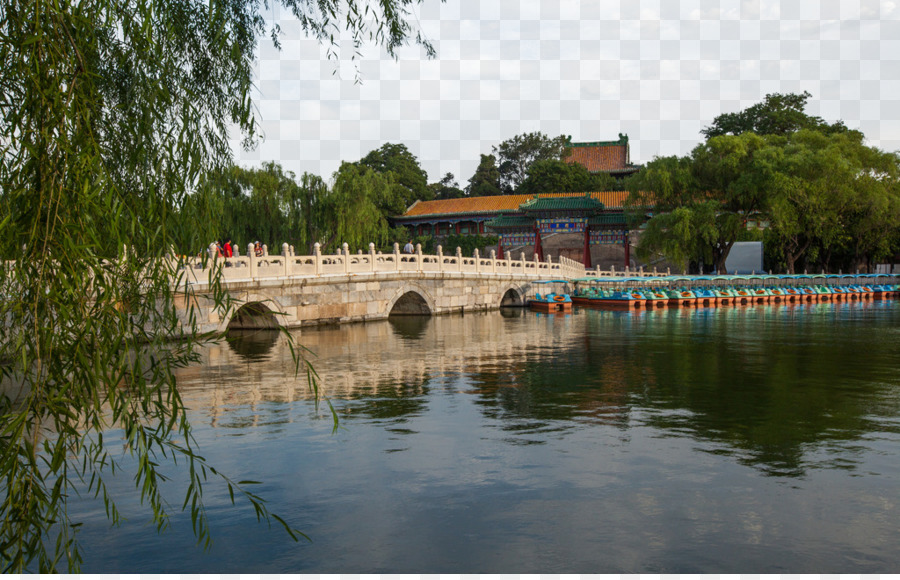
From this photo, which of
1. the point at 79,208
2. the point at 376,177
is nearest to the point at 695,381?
the point at 79,208

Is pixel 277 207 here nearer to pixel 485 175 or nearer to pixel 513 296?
pixel 513 296

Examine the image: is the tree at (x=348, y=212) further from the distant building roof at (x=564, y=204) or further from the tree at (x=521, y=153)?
the tree at (x=521, y=153)

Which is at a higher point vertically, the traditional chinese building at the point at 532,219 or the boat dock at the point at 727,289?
the traditional chinese building at the point at 532,219

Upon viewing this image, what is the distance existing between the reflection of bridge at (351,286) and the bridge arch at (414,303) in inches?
1.2

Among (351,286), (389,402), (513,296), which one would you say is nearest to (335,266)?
(351,286)

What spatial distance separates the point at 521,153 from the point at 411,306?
3409 centimetres

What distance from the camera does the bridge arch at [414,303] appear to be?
2388cm

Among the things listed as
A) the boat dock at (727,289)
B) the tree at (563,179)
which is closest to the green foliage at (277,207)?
the boat dock at (727,289)

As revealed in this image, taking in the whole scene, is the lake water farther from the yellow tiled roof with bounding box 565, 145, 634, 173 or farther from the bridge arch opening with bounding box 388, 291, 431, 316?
the yellow tiled roof with bounding box 565, 145, 634, 173

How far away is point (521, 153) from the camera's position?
2237 inches

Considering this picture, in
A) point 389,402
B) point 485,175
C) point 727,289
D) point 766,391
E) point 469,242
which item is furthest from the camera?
point 485,175

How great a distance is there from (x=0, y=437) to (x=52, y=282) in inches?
27.5

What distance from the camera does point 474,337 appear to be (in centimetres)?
1819

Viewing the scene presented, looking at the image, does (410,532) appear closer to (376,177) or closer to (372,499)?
(372,499)
